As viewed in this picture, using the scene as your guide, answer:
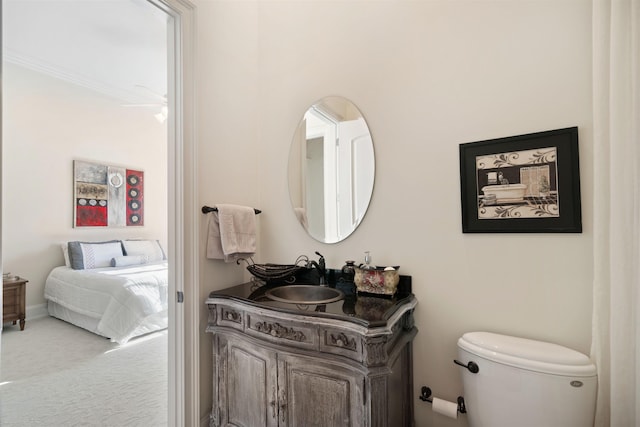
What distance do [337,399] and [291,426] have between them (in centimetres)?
30

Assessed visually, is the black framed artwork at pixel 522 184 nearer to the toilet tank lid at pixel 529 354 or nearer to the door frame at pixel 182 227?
the toilet tank lid at pixel 529 354

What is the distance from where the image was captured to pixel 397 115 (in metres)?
1.74

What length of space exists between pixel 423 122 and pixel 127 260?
15.5 feet

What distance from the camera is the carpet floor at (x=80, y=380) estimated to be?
2075 mm

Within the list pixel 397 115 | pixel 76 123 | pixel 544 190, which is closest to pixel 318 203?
pixel 397 115

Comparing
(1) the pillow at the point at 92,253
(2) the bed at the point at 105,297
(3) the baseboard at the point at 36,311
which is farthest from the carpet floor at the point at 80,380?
(1) the pillow at the point at 92,253

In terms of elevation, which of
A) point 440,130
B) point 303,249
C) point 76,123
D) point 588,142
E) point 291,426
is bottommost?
point 291,426

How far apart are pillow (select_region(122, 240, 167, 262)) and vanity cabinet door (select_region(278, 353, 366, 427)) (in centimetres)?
439

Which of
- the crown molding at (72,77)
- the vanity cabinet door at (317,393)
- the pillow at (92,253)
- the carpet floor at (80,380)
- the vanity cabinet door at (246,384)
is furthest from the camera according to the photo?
the pillow at (92,253)

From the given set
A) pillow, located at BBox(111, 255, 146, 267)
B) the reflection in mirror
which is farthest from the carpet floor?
the reflection in mirror

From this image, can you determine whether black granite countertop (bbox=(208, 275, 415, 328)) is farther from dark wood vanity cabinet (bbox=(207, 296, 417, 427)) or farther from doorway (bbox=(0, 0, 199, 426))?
doorway (bbox=(0, 0, 199, 426))

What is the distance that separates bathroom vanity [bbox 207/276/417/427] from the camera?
124 cm

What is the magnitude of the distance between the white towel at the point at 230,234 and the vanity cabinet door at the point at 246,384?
1.55ft

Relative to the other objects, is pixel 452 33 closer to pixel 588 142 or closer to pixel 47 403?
pixel 588 142
